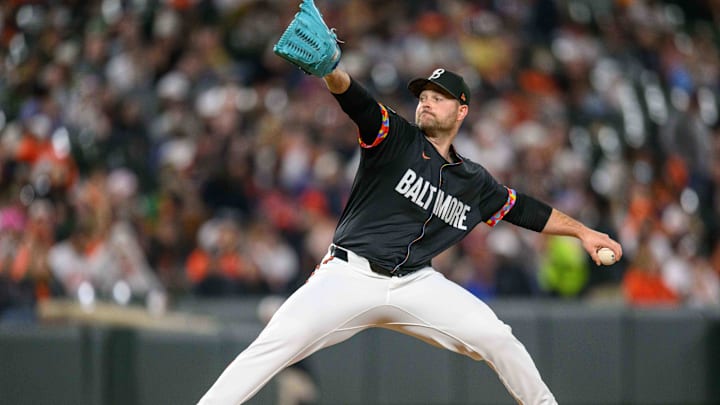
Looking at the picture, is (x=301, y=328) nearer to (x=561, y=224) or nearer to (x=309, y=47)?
(x=309, y=47)

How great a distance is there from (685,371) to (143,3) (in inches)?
290

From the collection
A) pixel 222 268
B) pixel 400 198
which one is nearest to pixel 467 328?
pixel 400 198

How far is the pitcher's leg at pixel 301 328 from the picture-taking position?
5.45 metres

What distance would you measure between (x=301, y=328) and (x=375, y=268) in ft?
1.70

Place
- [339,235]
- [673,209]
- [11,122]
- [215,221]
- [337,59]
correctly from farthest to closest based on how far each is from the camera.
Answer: [673,209]
[11,122]
[215,221]
[339,235]
[337,59]

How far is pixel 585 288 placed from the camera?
38.4 ft

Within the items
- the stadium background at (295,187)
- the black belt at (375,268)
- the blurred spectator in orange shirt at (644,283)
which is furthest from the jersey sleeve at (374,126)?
the blurred spectator in orange shirt at (644,283)

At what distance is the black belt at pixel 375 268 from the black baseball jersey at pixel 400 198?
0.02 meters

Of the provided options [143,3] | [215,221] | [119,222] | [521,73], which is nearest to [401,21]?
[521,73]

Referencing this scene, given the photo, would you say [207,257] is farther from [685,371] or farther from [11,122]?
[685,371]

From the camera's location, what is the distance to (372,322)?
19.1ft

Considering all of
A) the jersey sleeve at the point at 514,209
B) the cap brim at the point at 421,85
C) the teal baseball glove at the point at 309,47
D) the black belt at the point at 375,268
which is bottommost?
the black belt at the point at 375,268

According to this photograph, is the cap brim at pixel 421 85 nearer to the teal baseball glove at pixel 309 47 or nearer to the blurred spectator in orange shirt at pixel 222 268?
the teal baseball glove at pixel 309 47

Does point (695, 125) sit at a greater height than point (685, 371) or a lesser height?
greater
